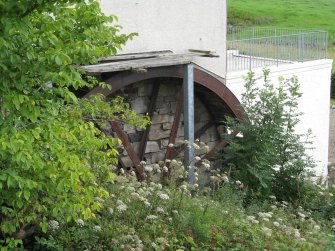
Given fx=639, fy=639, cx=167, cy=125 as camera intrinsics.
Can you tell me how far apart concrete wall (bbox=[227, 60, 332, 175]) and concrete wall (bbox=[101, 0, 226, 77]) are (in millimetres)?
2201

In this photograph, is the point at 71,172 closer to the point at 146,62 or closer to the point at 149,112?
the point at 146,62

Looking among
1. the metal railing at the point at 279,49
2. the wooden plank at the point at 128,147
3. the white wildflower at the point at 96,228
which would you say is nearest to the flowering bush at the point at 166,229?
the white wildflower at the point at 96,228

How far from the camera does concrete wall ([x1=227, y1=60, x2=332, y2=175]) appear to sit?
13.1 meters

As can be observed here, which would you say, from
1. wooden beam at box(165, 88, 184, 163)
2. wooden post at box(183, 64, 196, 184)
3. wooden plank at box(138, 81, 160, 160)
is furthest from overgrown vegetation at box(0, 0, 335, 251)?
wooden plank at box(138, 81, 160, 160)

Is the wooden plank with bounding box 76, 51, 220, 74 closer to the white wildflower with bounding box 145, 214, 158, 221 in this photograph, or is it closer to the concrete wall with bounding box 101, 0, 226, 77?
the concrete wall with bounding box 101, 0, 226, 77

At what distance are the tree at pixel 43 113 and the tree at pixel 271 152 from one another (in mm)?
4636

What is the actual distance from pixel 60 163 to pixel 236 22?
36.3 meters

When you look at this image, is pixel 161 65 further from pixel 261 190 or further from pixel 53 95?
pixel 53 95

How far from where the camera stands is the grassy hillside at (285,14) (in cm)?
4119

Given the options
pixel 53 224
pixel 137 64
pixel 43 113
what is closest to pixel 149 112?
pixel 137 64

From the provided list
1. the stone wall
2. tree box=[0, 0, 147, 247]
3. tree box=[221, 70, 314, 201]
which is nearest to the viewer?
tree box=[0, 0, 147, 247]

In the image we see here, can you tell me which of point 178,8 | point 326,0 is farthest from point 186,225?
point 326,0

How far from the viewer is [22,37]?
4441mm

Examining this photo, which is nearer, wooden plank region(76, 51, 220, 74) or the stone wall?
wooden plank region(76, 51, 220, 74)
